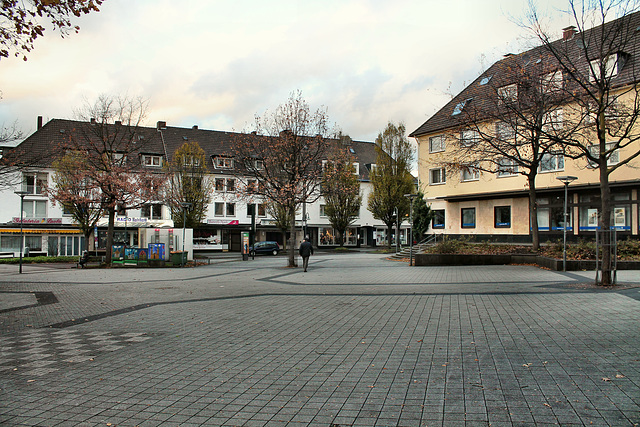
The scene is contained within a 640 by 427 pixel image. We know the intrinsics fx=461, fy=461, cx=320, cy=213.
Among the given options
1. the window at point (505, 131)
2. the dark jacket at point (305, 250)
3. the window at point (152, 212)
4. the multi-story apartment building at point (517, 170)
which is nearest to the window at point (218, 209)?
the window at point (152, 212)

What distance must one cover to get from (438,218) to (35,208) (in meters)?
40.1

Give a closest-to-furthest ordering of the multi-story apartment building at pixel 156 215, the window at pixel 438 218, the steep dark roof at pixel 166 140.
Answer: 1. the window at pixel 438 218
2. the multi-story apartment building at pixel 156 215
3. the steep dark roof at pixel 166 140

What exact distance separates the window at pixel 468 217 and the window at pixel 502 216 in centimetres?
193

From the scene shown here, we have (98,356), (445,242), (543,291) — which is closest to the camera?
(98,356)

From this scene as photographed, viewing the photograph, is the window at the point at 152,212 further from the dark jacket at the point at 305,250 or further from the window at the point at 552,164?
the window at the point at 552,164

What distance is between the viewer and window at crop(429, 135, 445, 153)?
35.4 m

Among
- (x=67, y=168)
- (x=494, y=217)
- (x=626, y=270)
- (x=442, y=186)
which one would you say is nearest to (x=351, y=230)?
(x=442, y=186)

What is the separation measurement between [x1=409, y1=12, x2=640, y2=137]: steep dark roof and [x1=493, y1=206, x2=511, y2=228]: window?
21.6ft

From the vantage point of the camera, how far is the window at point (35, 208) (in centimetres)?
4694

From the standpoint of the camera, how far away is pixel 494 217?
3200cm

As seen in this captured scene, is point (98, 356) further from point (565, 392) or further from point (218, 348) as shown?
point (565, 392)

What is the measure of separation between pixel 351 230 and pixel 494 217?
105 feet

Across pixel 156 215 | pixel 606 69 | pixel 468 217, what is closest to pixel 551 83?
pixel 606 69

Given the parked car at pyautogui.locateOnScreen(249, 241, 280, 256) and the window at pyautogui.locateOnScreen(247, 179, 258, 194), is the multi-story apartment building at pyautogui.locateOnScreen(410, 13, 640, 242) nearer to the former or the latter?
the window at pyautogui.locateOnScreen(247, 179, 258, 194)
